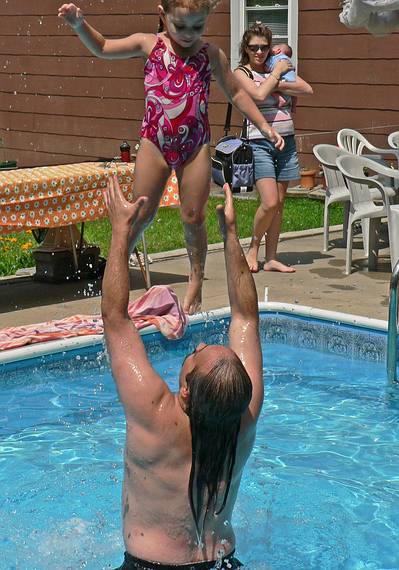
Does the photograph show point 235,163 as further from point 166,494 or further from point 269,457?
point 166,494

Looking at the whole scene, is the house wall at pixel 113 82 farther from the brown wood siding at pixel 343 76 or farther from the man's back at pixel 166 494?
the man's back at pixel 166 494

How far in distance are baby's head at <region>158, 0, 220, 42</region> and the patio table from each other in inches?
73.2

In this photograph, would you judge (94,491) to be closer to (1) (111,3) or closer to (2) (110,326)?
(2) (110,326)

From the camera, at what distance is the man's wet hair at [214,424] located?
9.78 feet

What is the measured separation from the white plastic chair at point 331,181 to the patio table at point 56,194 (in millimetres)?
1750

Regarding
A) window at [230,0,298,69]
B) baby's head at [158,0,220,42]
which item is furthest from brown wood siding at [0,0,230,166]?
baby's head at [158,0,220,42]

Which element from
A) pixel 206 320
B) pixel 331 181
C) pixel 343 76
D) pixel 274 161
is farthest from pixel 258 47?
pixel 343 76

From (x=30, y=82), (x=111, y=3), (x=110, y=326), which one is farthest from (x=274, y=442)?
(x=30, y=82)

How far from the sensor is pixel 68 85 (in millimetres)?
15195

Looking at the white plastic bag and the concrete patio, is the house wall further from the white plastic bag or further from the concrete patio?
the white plastic bag

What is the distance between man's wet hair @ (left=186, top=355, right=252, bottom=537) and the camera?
2.98 meters

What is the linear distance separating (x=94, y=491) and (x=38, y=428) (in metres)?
0.90

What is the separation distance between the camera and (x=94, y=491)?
5.18m

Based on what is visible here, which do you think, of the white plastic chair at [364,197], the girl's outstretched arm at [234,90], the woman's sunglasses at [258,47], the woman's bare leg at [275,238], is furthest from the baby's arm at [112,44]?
the white plastic chair at [364,197]
